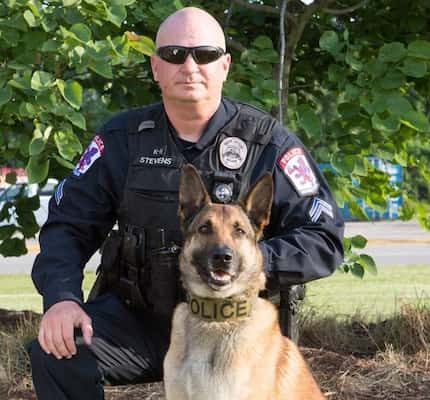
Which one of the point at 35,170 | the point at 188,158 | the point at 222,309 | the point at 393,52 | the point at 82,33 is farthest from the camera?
the point at 393,52

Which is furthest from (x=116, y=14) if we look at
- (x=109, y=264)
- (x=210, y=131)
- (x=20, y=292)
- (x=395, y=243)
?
(x=395, y=243)

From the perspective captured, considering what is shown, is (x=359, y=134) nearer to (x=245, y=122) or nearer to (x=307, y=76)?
(x=307, y=76)

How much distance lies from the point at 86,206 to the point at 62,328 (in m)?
0.54

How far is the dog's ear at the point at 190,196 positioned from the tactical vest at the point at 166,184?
0.30m

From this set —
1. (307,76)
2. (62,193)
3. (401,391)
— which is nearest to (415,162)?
(307,76)

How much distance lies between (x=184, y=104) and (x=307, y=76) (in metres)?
2.45

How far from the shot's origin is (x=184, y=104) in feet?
11.1

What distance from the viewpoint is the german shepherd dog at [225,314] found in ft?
9.50

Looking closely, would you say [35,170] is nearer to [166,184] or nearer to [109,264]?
[109,264]

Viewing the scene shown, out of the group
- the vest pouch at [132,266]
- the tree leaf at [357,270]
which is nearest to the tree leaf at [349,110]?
the tree leaf at [357,270]

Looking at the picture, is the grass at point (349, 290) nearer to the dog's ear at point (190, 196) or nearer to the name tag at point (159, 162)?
the name tag at point (159, 162)

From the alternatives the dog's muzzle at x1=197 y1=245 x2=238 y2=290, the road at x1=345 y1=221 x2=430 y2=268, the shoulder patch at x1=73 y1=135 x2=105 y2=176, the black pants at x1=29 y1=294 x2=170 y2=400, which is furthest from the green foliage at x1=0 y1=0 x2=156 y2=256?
the road at x1=345 y1=221 x2=430 y2=268

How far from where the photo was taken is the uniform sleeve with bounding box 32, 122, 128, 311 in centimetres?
335

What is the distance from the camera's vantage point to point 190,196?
299cm
